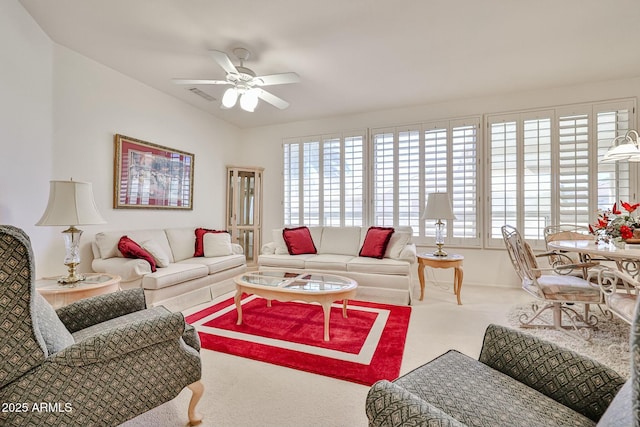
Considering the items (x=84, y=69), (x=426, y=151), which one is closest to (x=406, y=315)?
(x=426, y=151)

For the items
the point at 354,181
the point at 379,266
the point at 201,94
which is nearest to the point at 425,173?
the point at 354,181

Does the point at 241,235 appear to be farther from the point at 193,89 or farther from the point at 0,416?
the point at 0,416

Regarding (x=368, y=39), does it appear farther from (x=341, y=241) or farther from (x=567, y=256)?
(x=567, y=256)

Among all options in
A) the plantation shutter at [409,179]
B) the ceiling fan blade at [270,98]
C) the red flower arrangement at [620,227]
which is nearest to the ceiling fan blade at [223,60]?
the ceiling fan blade at [270,98]

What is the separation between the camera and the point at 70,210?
219cm

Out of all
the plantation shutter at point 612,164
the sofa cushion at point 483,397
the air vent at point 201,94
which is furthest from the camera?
the air vent at point 201,94

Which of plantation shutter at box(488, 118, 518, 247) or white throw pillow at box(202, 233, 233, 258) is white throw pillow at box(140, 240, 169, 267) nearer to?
white throw pillow at box(202, 233, 233, 258)

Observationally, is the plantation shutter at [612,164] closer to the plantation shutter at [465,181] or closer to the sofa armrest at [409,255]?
the plantation shutter at [465,181]

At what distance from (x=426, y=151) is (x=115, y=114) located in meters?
4.29

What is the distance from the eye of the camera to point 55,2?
2363 mm

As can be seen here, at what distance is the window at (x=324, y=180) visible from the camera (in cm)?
495

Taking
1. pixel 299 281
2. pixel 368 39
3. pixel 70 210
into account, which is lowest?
pixel 299 281

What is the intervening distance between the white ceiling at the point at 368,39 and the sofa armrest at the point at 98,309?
2.30m

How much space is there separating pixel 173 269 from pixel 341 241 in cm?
234
